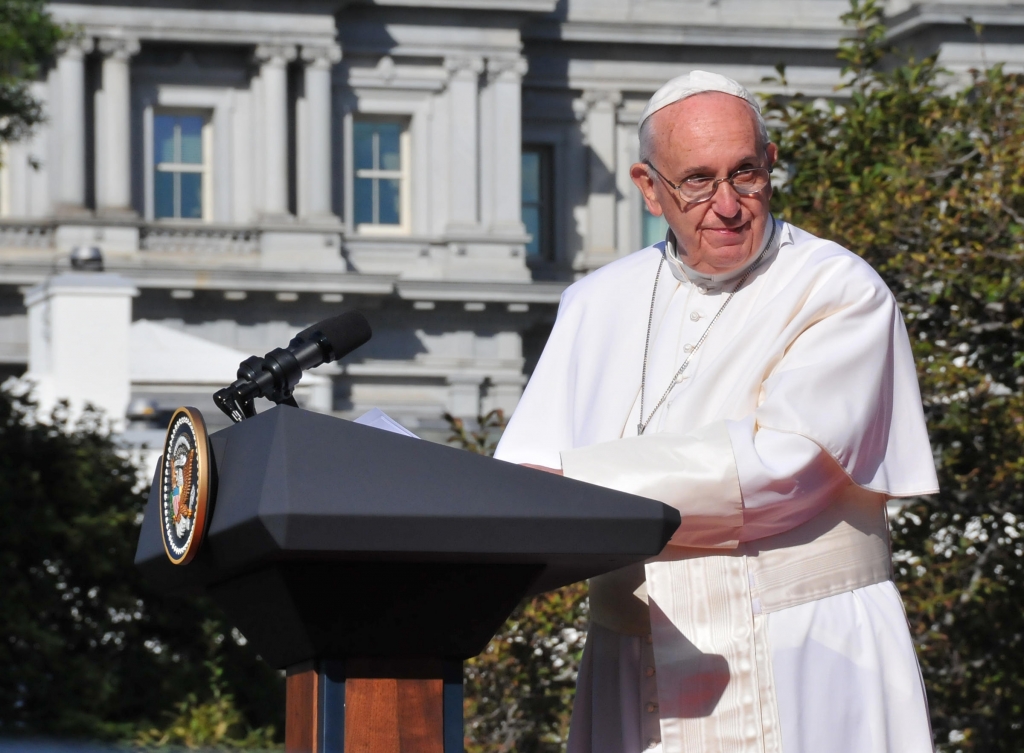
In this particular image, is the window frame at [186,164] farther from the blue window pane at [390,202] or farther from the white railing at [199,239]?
the blue window pane at [390,202]

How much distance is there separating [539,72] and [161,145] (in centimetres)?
729

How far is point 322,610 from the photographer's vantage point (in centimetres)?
209

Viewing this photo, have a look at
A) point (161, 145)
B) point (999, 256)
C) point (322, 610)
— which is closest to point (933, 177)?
point (999, 256)

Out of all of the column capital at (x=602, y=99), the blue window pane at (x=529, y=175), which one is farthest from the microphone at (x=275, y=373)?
the blue window pane at (x=529, y=175)

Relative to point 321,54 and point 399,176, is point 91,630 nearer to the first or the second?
point 321,54

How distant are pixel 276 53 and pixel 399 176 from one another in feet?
10.9

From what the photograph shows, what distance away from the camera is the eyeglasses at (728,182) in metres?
2.60

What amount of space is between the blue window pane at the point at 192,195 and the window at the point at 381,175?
9.25 feet

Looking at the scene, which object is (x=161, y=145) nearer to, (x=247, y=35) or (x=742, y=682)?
(x=247, y=35)

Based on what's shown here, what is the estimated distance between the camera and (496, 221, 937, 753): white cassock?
2.39 meters

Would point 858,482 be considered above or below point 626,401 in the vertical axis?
below

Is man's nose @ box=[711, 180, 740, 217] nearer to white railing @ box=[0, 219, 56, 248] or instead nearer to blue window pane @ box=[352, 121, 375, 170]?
white railing @ box=[0, 219, 56, 248]

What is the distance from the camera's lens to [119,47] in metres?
32.1

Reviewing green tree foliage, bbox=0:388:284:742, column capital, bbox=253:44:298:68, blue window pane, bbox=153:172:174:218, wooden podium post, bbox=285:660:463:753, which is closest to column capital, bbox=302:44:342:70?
column capital, bbox=253:44:298:68
